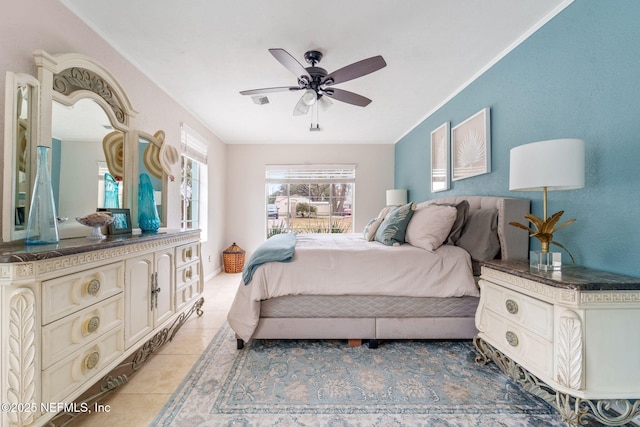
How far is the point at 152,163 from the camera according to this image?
2.52 meters

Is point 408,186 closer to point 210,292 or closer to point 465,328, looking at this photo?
point 465,328

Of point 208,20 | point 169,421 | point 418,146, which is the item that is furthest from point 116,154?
point 418,146

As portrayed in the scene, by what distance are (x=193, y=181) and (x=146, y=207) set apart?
196 cm

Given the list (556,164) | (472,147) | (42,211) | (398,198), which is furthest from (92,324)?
(398,198)

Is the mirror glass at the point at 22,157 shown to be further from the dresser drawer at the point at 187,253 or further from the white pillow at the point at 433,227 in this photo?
the white pillow at the point at 433,227

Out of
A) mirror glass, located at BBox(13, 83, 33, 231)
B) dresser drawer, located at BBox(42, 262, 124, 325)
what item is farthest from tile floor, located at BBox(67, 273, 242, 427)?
mirror glass, located at BBox(13, 83, 33, 231)

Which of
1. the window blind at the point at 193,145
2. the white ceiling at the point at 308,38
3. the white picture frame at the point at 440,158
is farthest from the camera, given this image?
the window blind at the point at 193,145

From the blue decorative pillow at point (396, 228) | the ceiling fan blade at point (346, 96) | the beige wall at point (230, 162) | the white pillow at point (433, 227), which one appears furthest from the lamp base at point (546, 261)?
the beige wall at point (230, 162)

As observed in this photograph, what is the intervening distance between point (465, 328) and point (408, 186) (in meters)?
2.97

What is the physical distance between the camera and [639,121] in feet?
4.64

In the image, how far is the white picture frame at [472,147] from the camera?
260 cm

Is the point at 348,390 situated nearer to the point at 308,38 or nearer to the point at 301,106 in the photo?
the point at 301,106

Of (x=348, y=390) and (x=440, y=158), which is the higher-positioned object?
(x=440, y=158)

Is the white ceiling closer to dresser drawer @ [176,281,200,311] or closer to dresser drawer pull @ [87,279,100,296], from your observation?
dresser drawer pull @ [87,279,100,296]
